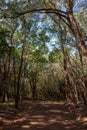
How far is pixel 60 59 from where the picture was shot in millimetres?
34219

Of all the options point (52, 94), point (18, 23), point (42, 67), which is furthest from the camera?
point (52, 94)

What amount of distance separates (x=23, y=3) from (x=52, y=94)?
3743 cm

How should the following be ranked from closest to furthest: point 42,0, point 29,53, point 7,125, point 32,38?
point 7,125 → point 42,0 → point 32,38 → point 29,53

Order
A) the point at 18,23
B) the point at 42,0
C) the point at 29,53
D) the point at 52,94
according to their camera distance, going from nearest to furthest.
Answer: the point at 42,0, the point at 18,23, the point at 29,53, the point at 52,94

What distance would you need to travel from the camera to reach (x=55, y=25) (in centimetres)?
2581

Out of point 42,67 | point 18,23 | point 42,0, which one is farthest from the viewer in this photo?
point 42,67

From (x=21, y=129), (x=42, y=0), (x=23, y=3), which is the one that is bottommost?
(x=21, y=129)

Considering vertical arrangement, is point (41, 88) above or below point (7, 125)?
above

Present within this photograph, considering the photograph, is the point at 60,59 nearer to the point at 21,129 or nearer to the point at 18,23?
the point at 18,23

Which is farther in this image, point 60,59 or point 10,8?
point 60,59

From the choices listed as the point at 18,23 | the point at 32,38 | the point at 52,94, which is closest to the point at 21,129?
the point at 18,23

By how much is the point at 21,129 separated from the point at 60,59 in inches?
897

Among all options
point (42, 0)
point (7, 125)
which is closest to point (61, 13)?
point (42, 0)

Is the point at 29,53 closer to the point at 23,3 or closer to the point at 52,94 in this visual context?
the point at 23,3
